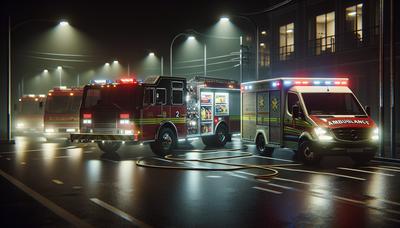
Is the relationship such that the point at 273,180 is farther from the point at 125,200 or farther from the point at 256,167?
the point at 125,200

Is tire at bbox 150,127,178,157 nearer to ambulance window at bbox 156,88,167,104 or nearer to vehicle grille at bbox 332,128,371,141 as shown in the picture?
ambulance window at bbox 156,88,167,104

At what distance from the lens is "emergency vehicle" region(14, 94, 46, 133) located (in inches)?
1292

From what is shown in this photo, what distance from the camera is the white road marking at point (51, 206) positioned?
26.1 ft

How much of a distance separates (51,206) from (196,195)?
2.82m

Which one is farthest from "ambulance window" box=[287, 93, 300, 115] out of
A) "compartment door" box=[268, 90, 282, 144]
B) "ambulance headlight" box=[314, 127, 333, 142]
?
"ambulance headlight" box=[314, 127, 333, 142]

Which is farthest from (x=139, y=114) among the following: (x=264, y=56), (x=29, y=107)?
(x=264, y=56)

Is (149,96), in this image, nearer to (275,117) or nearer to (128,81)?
(128,81)

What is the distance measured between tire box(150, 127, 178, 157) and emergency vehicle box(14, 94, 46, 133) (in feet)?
50.3

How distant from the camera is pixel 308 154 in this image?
15891mm

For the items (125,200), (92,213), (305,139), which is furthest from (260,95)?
(92,213)

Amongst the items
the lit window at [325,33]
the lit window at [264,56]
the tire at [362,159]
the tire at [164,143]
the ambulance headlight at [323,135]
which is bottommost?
the tire at [362,159]

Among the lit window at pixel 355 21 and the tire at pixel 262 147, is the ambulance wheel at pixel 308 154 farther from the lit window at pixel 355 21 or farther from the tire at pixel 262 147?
the lit window at pixel 355 21

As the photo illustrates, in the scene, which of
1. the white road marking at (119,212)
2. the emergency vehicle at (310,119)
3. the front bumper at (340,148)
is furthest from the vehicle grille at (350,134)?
the white road marking at (119,212)

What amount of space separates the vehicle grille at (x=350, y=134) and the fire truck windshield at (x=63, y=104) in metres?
13.5
